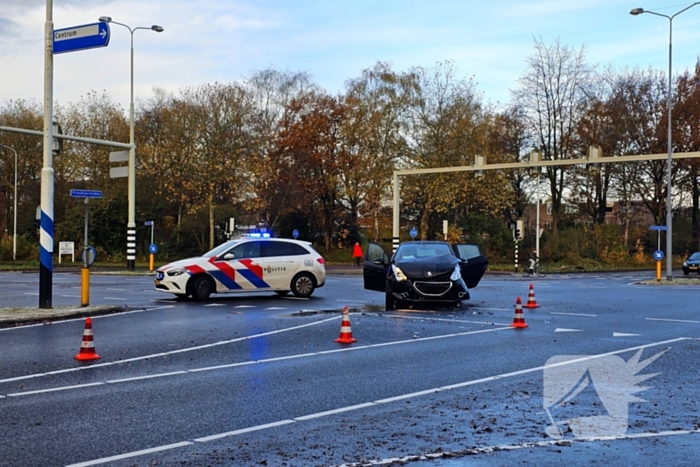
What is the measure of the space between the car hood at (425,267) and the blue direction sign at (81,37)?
25.8 ft

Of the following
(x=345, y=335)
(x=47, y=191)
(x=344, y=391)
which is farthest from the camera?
(x=47, y=191)

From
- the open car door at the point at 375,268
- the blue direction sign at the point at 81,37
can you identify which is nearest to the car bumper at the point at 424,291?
the open car door at the point at 375,268

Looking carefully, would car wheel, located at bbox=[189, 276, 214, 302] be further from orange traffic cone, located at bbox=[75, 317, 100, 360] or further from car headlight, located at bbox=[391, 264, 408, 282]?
orange traffic cone, located at bbox=[75, 317, 100, 360]

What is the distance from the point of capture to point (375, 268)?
20375 millimetres

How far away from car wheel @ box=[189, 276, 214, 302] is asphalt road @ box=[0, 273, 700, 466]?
3619 mm

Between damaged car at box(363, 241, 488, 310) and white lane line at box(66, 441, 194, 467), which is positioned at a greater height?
damaged car at box(363, 241, 488, 310)

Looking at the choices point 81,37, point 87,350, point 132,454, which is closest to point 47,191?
point 81,37

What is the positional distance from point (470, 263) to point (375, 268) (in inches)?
98.1

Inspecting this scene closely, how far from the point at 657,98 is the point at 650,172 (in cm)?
502

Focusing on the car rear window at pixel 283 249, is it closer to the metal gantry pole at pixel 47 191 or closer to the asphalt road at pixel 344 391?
the asphalt road at pixel 344 391

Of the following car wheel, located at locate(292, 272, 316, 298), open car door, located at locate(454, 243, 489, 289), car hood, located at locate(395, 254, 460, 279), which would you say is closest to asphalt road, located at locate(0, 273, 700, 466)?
car hood, located at locate(395, 254, 460, 279)

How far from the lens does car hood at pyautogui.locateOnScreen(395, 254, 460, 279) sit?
1819 centimetres

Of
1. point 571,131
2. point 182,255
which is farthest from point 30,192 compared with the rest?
point 571,131

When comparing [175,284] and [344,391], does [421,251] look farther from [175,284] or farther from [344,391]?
[344,391]
